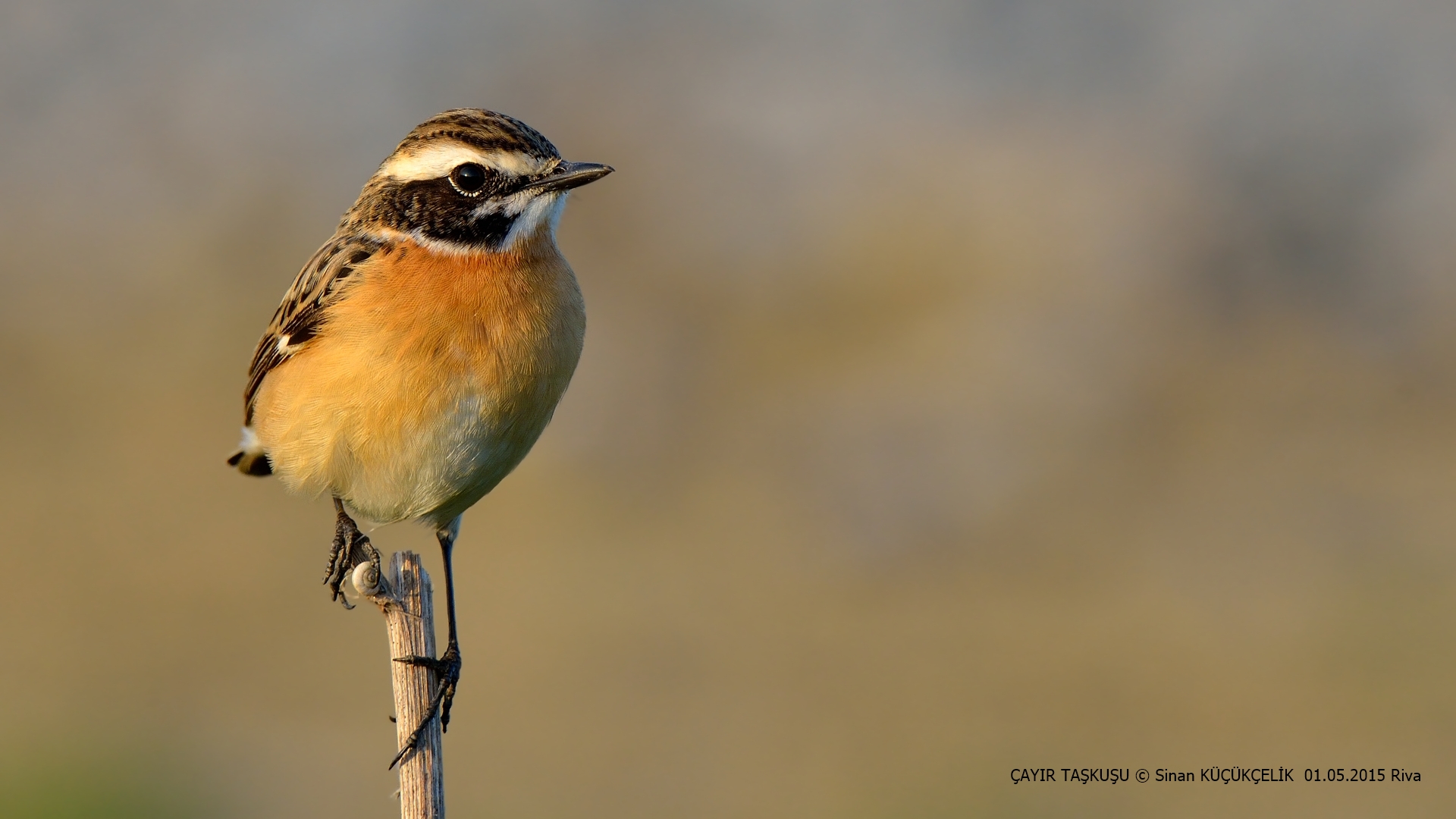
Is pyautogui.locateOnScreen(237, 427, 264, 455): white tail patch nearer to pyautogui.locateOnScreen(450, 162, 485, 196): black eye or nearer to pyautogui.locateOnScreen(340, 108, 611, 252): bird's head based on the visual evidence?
pyautogui.locateOnScreen(340, 108, 611, 252): bird's head

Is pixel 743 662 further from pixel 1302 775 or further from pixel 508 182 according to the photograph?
pixel 508 182

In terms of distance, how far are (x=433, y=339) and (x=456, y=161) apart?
97cm

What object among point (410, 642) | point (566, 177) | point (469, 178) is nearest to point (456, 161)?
point (469, 178)

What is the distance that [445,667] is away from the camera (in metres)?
6.00

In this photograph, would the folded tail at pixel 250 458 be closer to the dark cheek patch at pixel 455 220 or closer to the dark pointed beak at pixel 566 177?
the dark cheek patch at pixel 455 220

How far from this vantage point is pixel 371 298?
238 inches

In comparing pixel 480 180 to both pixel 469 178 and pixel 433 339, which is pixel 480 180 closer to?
pixel 469 178

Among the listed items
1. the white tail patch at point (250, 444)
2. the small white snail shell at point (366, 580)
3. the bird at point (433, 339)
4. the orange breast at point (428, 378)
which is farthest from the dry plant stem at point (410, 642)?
the white tail patch at point (250, 444)


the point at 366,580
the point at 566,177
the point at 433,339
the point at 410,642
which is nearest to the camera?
the point at 366,580

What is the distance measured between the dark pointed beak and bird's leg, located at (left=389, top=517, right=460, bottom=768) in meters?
2.04

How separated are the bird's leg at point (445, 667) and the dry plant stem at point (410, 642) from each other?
0.02 metres

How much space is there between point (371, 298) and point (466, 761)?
902 cm

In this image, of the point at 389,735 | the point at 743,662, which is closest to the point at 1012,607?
the point at 743,662

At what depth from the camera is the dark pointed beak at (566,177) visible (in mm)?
6160
